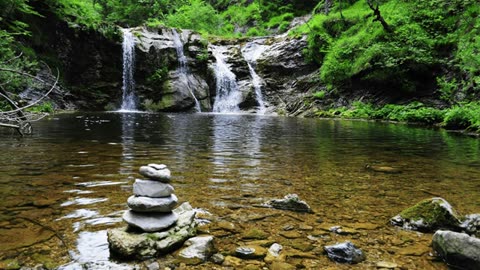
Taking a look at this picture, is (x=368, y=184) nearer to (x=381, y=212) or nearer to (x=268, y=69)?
(x=381, y=212)

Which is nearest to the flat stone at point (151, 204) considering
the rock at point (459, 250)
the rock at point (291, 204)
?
the rock at point (291, 204)

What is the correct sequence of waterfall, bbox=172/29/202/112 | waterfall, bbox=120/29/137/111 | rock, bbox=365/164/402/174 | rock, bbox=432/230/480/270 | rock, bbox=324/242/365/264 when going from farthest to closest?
waterfall, bbox=172/29/202/112 < waterfall, bbox=120/29/137/111 < rock, bbox=365/164/402/174 < rock, bbox=324/242/365/264 < rock, bbox=432/230/480/270

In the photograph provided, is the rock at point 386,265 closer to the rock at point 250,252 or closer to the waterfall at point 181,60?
the rock at point 250,252

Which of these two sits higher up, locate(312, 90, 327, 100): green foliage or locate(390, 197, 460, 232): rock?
locate(312, 90, 327, 100): green foliage

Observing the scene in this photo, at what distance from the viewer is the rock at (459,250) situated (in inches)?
116

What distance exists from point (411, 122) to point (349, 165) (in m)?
14.8

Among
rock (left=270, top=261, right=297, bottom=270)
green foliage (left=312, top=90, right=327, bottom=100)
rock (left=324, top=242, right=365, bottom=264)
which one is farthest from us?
green foliage (left=312, top=90, right=327, bottom=100)

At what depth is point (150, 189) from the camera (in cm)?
372

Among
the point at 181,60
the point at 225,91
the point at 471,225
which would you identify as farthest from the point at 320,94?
the point at 471,225

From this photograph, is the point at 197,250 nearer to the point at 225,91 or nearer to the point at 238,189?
the point at 238,189

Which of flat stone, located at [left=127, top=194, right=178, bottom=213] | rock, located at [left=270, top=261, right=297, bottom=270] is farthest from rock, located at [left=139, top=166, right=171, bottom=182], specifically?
rock, located at [left=270, top=261, right=297, bottom=270]

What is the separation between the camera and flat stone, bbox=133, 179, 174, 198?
370 centimetres

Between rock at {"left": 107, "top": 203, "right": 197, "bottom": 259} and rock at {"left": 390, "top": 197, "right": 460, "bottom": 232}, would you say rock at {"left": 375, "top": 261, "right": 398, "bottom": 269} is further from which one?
rock at {"left": 107, "top": 203, "right": 197, "bottom": 259}

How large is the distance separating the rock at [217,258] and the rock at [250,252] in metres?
0.15
